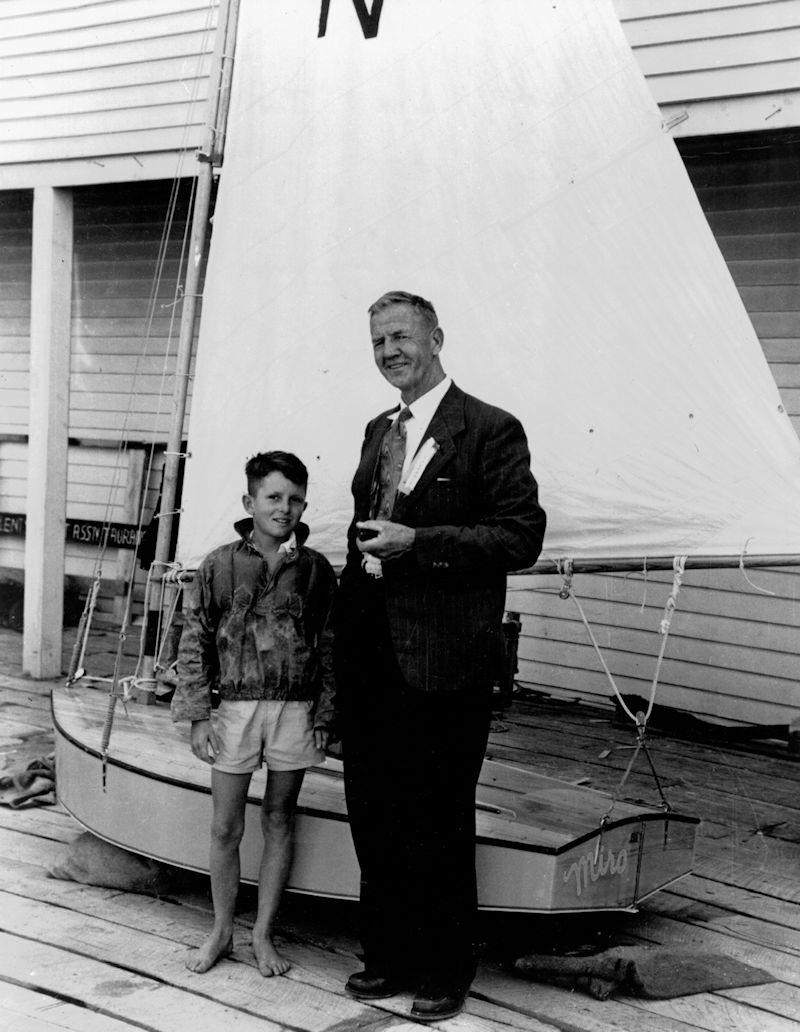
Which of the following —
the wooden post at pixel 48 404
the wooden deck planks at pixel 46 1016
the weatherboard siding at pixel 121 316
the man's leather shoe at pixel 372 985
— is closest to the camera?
the wooden deck planks at pixel 46 1016

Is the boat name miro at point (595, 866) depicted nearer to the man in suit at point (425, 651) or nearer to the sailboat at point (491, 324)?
the sailboat at point (491, 324)

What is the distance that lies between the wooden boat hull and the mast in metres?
0.53

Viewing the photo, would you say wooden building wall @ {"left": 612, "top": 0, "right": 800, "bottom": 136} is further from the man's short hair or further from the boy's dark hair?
the boy's dark hair

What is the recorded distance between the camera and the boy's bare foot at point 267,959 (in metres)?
2.84

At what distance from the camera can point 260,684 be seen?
9.36ft

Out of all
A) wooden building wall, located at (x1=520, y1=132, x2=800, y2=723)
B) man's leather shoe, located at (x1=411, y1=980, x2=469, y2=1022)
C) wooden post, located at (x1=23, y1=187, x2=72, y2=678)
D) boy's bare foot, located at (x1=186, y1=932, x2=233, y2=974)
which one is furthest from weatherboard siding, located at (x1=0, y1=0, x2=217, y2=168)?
man's leather shoe, located at (x1=411, y1=980, x2=469, y2=1022)

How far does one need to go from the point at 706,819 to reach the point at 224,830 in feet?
7.31

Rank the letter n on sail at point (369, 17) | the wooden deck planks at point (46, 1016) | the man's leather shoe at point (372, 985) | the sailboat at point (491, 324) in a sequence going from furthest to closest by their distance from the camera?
the letter n on sail at point (369, 17) < the sailboat at point (491, 324) < the man's leather shoe at point (372, 985) < the wooden deck planks at point (46, 1016)

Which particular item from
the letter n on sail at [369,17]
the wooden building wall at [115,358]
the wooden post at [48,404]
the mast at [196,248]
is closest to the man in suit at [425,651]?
the mast at [196,248]

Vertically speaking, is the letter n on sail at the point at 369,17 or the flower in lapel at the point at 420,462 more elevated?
the letter n on sail at the point at 369,17

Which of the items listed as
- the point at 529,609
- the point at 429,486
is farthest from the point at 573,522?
the point at 529,609

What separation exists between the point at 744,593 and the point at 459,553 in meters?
3.56

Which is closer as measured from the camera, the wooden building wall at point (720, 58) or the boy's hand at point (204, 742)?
the boy's hand at point (204, 742)

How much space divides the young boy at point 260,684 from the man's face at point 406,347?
1.20 ft
